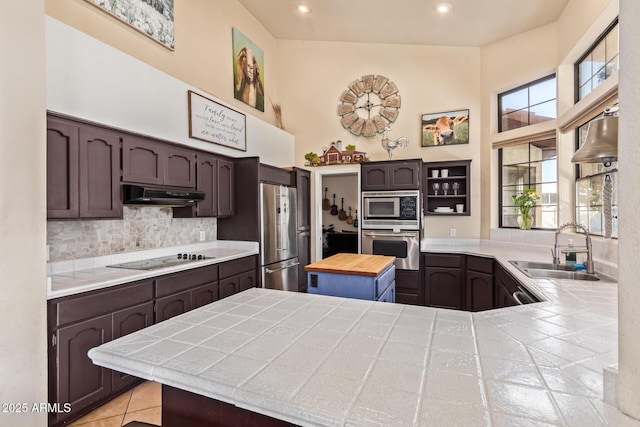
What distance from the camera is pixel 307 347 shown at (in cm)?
96

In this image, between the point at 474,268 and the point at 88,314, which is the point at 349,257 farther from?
the point at 88,314

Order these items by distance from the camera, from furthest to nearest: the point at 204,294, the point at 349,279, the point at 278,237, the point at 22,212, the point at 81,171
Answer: the point at 278,237
the point at 204,294
the point at 349,279
the point at 81,171
the point at 22,212

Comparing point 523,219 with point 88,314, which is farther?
point 523,219

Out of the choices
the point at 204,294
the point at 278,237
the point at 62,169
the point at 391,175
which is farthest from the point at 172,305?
the point at 391,175

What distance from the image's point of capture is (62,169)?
6.77 ft

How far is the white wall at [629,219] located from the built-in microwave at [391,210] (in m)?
3.65

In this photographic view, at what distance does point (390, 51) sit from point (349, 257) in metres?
3.39

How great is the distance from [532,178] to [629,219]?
3971 millimetres

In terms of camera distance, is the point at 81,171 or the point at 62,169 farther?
the point at 81,171

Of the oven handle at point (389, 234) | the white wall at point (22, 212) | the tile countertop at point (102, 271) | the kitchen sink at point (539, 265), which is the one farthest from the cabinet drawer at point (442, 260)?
the white wall at point (22, 212)

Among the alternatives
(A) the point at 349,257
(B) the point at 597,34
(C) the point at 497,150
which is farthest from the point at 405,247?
(B) the point at 597,34

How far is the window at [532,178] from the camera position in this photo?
354cm

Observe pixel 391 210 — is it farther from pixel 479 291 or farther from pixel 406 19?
pixel 406 19

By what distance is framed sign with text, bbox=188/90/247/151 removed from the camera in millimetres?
3383
